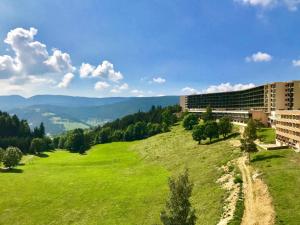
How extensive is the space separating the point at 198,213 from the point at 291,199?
1566 cm

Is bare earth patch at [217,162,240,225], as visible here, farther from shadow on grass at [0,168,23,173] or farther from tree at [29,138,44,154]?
tree at [29,138,44,154]

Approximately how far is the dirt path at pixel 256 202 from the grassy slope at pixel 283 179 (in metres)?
1.00

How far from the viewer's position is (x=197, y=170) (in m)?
86.6

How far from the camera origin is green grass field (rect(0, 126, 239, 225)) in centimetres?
6606

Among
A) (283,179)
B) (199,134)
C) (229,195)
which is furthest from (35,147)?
(283,179)

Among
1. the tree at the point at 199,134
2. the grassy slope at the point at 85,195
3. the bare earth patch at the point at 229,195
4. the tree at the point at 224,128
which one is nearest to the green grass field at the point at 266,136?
the tree at the point at 224,128

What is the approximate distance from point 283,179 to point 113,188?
45992 mm

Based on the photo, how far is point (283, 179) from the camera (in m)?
59.5

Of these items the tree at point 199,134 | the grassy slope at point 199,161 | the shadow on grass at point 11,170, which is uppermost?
the tree at point 199,134

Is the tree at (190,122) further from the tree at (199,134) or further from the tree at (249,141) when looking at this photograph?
the tree at (249,141)

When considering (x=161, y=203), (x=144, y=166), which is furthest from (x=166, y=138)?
(x=161, y=203)

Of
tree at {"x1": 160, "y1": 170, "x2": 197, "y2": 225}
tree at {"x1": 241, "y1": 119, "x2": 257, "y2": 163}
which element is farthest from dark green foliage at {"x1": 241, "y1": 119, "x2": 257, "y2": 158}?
tree at {"x1": 160, "y1": 170, "x2": 197, "y2": 225}

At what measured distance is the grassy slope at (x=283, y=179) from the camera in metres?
46.9

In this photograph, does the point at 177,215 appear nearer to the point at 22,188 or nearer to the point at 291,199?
the point at 291,199
